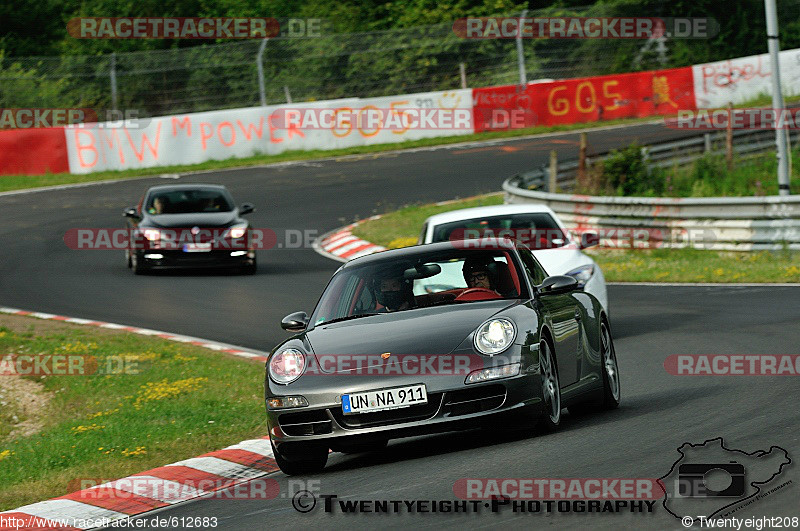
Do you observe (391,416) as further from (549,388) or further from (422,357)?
(549,388)

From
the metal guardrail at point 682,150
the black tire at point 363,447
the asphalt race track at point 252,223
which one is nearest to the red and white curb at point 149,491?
the black tire at point 363,447

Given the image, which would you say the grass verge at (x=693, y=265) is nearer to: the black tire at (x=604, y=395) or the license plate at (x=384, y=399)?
the black tire at (x=604, y=395)

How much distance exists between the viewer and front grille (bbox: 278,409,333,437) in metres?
8.20

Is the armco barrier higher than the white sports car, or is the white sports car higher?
the white sports car

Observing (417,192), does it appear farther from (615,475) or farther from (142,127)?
(615,475)

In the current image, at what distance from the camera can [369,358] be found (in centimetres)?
822

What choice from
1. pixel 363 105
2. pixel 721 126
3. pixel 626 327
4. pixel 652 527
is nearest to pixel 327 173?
pixel 363 105

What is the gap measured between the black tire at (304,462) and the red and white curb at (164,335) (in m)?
5.51

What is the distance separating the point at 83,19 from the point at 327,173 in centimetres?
2757

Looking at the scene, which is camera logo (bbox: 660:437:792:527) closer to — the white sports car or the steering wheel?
the steering wheel

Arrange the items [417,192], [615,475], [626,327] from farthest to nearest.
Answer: [417,192] < [626,327] < [615,475]

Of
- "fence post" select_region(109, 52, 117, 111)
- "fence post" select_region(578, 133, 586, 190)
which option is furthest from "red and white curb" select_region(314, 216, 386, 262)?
"fence post" select_region(109, 52, 117, 111)

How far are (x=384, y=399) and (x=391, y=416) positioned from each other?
113 millimetres

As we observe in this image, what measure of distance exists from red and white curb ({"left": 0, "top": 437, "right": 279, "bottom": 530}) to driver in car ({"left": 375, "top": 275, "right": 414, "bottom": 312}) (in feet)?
4.23
